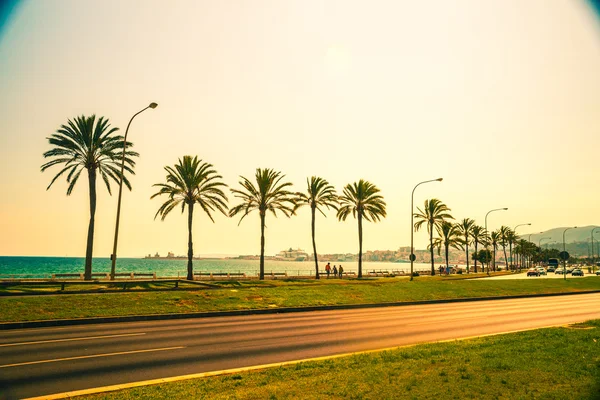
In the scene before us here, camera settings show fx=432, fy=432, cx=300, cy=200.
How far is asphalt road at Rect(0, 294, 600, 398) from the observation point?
9.11 m

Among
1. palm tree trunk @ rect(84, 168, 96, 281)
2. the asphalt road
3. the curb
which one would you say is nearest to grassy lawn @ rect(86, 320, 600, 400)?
the asphalt road

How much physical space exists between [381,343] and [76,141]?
35.4 m

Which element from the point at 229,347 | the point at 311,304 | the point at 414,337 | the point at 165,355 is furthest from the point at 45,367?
the point at 311,304

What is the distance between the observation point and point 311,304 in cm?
2402

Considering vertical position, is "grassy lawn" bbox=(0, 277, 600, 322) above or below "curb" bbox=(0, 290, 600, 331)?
above

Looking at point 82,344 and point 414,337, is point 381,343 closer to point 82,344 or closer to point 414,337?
point 414,337

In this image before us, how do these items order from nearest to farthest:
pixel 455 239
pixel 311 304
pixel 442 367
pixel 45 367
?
pixel 442 367
pixel 45 367
pixel 311 304
pixel 455 239

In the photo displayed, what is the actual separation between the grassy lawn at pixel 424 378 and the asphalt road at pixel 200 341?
1.70 m

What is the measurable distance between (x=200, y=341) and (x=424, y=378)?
7.40 meters

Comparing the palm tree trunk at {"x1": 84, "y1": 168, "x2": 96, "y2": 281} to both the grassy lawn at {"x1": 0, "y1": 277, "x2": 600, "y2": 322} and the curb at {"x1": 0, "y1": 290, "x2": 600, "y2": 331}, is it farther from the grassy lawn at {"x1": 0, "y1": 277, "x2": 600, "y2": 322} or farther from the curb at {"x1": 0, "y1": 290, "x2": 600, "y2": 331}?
the curb at {"x1": 0, "y1": 290, "x2": 600, "y2": 331}

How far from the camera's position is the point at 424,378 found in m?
7.95

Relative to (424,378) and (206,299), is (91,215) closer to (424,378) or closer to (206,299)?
(206,299)

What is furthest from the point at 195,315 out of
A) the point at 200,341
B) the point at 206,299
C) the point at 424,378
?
the point at 424,378

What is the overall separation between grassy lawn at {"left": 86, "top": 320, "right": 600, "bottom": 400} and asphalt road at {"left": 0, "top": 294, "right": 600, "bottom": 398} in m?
1.70
